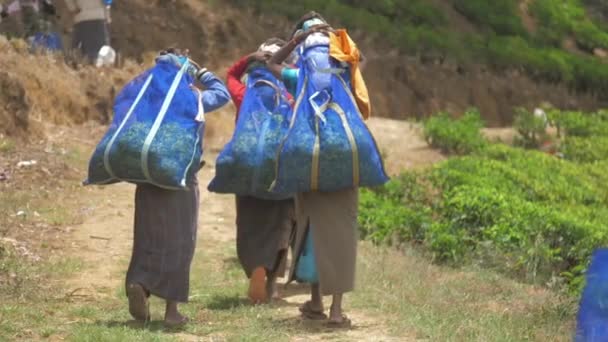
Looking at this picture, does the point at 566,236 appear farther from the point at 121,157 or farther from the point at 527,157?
the point at 121,157

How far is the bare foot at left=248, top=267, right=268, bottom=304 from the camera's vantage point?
740 centimetres

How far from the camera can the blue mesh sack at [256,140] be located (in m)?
7.11

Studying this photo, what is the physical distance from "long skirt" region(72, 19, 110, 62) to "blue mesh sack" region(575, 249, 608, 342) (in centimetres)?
1167

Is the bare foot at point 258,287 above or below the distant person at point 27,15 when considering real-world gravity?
below

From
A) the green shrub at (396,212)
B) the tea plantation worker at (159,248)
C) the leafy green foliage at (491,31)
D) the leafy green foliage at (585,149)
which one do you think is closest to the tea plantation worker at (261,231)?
the tea plantation worker at (159,248)

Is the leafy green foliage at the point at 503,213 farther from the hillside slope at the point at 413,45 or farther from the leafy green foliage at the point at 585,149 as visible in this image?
the hillside slope at the point at 413,45

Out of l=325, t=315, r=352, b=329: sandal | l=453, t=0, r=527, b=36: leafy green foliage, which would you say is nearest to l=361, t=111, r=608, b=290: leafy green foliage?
l=325, t=315, r=352, b=329: sandal

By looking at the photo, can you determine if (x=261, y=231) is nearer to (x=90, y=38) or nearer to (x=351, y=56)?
(x=351, y=56)

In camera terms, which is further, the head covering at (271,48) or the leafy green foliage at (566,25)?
the leafy green foliage at (566,25)

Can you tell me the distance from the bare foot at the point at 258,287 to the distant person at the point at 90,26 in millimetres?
7757

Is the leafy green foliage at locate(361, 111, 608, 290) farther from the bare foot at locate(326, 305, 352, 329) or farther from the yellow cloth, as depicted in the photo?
the yellow cloth

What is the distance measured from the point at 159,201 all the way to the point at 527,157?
842cm

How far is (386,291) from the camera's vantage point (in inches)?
306

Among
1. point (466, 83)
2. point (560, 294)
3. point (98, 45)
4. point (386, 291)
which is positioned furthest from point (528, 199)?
point (466, 83)
